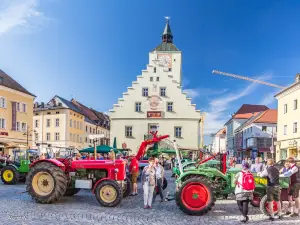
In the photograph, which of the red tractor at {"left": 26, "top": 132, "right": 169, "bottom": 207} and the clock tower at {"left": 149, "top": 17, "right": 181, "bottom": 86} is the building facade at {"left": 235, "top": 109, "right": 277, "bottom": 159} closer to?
the clock tower at {"left": 149, "top": 17, "right": 181, "bottom": 86}

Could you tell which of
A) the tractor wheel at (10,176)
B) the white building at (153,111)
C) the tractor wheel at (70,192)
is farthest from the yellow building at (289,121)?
the tractor wheel at (70,192)

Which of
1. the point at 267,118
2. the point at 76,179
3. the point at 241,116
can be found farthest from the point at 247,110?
the point at 76,179

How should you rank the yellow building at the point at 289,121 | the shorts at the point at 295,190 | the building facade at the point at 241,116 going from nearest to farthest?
the shorts at the point at 295,190, the yellow building at the point at 289,121, the building facade at the point at 241,116

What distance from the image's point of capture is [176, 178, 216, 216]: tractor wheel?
10.1 meters

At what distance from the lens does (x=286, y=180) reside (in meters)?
10.8

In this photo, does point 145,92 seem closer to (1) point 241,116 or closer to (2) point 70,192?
(2) point 70,192

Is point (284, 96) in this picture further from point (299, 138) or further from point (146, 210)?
point (146, 210)

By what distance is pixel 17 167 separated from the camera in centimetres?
1992

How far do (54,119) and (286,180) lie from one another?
53.8 m

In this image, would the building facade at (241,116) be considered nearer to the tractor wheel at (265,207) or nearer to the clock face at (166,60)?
the clock face at (166,60)

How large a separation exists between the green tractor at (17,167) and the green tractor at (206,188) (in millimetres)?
10429

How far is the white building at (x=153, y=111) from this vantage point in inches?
1748

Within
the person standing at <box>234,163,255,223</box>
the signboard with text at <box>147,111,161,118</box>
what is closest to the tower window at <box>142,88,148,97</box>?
the signboard with text at <box>147,111,161,118</box>

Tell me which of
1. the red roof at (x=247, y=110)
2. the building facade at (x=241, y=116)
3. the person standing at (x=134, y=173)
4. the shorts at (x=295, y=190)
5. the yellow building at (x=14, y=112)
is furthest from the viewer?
the red roof at (x=247, y=110)
